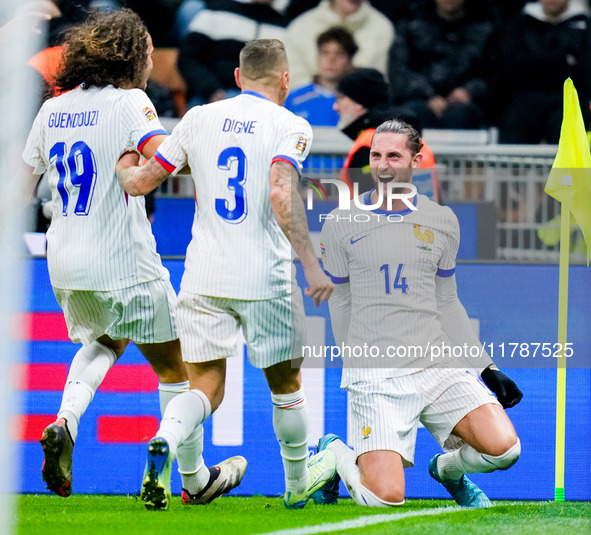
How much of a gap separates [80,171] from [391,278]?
1.31 metres

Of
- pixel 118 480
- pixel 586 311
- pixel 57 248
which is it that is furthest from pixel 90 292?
pixel 586 311

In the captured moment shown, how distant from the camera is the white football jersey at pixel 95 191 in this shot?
390 cm

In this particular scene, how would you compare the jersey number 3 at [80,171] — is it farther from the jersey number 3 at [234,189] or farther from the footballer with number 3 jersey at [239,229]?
the jersey number 3 at [234,189]

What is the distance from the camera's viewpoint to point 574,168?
462cm

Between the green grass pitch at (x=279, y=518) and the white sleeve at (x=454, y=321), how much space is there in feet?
2.00

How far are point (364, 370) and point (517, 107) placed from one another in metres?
3.98

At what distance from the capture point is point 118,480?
4578 millimetres

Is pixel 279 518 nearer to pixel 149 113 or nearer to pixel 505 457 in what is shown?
pixel 505 457

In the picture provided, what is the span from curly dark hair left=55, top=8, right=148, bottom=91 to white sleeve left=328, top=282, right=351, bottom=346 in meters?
1.19

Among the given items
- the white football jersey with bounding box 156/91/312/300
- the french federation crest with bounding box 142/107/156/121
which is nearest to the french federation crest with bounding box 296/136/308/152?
the white football jersey with bounding box 156/91/312/300

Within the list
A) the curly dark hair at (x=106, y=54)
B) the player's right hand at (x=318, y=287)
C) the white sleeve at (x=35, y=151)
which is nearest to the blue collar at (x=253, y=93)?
the curly dark hair at (x=106, y=54)

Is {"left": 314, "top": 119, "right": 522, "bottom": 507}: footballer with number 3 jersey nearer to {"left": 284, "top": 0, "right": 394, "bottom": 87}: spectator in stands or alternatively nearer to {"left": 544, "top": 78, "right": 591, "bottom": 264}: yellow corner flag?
{"left": 544, "top": 78, "right": 591, "bottom": 264}: yellow corner flag

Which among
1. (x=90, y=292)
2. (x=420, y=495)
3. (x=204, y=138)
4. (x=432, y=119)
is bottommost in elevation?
(x=420, y=495)

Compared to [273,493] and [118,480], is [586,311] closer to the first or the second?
[273,493]
